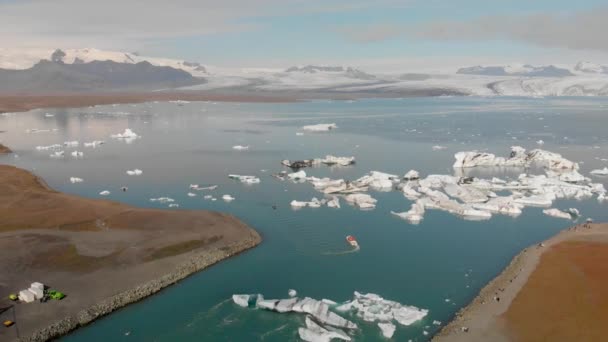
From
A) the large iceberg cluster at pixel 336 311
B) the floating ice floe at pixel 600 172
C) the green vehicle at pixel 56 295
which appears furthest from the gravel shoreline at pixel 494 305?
the floating ice floe at pixel 600 172

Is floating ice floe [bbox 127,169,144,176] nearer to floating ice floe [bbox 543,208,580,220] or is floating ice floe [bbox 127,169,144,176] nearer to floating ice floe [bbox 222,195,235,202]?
floating ice floe [bbox 222,195,235,202]

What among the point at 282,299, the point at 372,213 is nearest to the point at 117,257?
the point at 282,299

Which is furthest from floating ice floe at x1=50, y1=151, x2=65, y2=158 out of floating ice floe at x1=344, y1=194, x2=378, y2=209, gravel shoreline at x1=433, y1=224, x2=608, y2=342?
gravel shoreline at x1=433, y1=224, x2=608, y2=342

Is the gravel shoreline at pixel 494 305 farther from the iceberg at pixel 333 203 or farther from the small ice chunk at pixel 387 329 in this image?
the iceberg at pixel 333 203

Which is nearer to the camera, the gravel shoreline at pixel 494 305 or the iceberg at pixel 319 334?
the iceberg at pixel 319 334

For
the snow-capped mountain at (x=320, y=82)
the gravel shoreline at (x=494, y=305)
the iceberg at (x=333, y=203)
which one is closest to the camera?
the gravel shoreline at (x=494, y=305)

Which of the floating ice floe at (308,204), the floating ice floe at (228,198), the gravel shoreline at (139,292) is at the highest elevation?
the floating ice floe at (308,204)

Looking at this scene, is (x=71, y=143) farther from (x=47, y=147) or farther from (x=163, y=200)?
(x=163, y=200)
